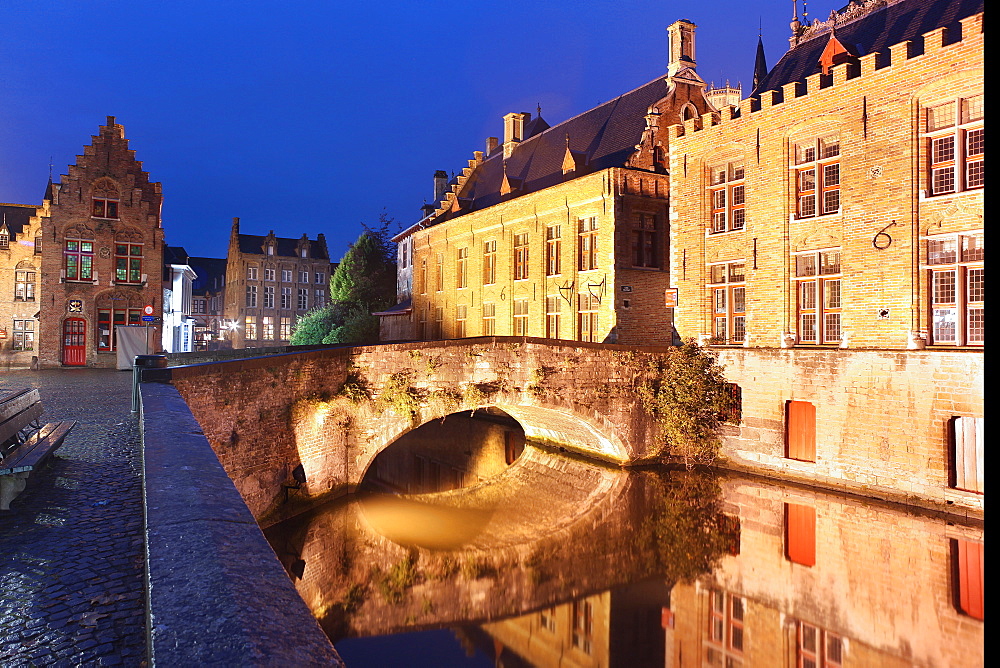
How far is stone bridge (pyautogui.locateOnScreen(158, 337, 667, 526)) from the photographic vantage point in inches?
434

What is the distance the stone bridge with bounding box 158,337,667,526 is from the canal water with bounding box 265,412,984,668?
1083 mm

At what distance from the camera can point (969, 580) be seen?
10.0 metres

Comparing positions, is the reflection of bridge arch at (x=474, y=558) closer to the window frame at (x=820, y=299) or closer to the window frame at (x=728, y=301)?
the window frame at (x=728, y=301)

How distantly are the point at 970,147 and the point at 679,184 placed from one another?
732 centimetres

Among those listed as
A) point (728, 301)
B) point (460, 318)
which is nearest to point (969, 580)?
point (728, 301)

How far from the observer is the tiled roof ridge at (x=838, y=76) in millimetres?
12812

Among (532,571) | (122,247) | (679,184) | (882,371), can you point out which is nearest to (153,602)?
(532,571)

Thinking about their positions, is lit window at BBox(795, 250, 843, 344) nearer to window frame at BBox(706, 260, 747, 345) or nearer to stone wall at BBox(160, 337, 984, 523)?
stone wall at BBox(160, 337, 984, 523)

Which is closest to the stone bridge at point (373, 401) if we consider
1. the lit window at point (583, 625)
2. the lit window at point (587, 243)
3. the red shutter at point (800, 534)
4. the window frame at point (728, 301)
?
the window frame at point (728, 301)

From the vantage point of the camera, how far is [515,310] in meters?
25.7

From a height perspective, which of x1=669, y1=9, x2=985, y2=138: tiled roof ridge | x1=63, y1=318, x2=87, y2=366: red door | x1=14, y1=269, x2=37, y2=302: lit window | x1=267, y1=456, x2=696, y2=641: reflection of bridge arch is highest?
x1=669, y1=9, x2=985, y2=138: tiled roof ridge

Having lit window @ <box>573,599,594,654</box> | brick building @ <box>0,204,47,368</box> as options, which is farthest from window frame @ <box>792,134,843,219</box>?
brick building @ <box>0,204,47,368</box>

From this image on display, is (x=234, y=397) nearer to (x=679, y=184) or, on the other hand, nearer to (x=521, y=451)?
(x=521, y=451)

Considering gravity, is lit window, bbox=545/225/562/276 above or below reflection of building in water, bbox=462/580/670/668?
above
